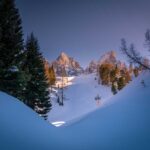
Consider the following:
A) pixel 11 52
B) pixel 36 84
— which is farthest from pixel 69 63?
pixel 11 52

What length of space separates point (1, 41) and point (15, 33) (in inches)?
65.6

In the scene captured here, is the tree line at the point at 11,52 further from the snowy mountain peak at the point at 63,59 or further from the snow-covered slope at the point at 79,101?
the snowy mountain peak at the point at 63,59

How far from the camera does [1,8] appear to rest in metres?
20.0

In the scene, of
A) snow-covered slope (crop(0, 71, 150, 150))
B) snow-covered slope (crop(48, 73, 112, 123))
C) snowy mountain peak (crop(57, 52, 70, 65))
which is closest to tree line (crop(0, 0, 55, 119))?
snow-covered slope (crop(0, 71, 150, 150))

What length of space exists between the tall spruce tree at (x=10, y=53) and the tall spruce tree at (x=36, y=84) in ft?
15.6


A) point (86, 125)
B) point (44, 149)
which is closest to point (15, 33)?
point (86, 125)

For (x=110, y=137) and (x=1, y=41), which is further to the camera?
(x=1, y=41)

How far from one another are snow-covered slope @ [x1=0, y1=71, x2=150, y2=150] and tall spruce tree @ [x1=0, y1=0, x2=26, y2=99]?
24.8 ft

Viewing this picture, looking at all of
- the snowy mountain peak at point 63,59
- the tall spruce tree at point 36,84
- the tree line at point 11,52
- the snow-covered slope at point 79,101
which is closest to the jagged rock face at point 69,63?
the snowy mountain peak at point 63,59

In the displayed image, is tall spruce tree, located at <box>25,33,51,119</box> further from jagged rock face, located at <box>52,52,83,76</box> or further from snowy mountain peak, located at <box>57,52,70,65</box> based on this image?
snowy mountain peak, located at <box>57,52,70,65</box>

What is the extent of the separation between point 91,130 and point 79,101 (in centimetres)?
4983

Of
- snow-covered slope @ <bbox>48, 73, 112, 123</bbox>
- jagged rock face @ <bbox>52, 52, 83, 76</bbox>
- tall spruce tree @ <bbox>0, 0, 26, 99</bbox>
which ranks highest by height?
jagged rock face @ <bbox>52, 52, 83, 76</bbox>

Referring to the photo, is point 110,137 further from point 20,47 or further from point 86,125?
point 20,47

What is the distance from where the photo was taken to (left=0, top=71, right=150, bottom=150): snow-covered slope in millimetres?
8320
